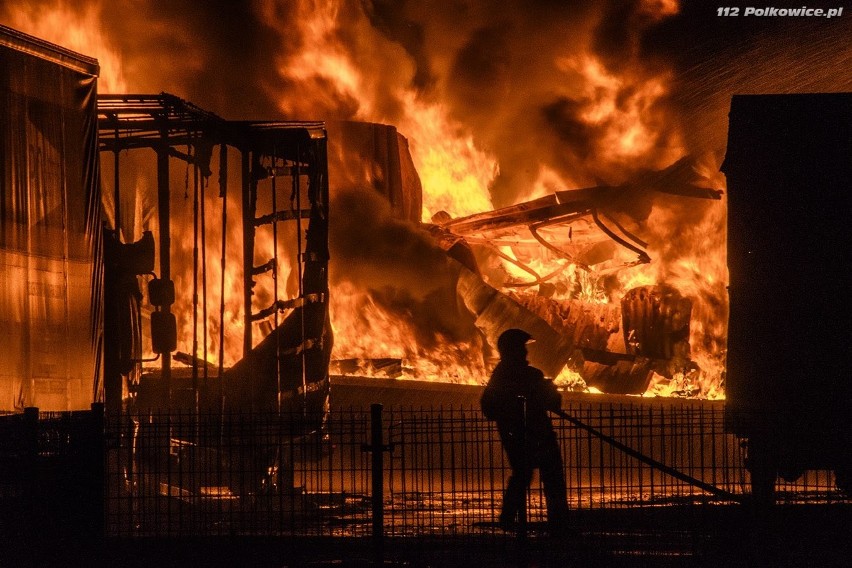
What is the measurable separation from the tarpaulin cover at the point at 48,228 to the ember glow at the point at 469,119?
7966 mm

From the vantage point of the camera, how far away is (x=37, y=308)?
12688 millimetres

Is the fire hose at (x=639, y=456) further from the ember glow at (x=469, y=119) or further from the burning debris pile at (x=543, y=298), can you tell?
the ember glow at (x=469, y=119)

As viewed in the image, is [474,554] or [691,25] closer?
[474,554]

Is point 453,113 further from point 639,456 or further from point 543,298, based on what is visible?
point 639,456

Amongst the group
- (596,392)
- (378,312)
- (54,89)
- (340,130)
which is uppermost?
(340,130)

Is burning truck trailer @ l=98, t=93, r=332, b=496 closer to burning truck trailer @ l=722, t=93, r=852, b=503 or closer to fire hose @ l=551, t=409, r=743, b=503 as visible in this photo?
fire hose @ l=551, t=409, r=743, b=503

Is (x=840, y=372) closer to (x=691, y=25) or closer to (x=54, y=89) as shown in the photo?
(x=54, y=89)

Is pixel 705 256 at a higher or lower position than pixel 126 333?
higher

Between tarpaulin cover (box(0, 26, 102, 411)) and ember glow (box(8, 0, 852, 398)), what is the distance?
7.97 metres

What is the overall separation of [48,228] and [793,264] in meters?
8.25

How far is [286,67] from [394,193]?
384cm

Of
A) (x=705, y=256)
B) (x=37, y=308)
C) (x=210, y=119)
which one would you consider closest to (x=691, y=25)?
(x=705, y=256)

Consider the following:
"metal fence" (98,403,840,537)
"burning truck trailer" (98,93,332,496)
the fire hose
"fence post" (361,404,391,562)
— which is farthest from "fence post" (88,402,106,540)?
"burning truck trailer" (98,93,332,496)

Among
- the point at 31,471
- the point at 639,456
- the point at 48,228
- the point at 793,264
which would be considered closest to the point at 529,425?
the point at 639,456
